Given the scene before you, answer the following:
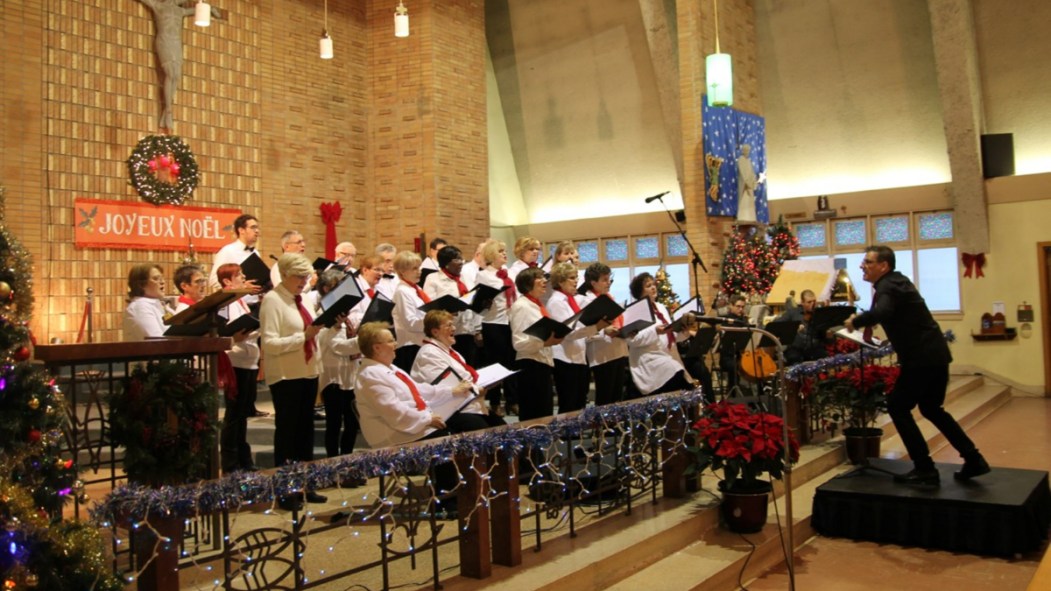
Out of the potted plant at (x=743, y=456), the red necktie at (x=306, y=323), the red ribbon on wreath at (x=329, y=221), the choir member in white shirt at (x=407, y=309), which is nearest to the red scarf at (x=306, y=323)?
the red necktie at (x=306, y=323)

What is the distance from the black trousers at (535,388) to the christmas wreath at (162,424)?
2492 mm

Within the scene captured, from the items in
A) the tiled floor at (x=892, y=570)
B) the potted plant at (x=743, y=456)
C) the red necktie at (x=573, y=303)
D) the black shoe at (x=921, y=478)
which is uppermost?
the red necktie at (x=573, y=303)

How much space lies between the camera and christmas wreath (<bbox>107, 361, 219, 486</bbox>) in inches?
128

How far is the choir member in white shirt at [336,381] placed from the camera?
5.16 meters

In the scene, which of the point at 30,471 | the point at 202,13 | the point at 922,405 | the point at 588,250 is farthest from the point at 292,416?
the point at 588,250

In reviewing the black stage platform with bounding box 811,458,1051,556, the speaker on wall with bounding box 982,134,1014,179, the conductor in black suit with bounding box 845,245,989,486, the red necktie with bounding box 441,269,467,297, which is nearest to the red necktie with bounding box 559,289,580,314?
the red necktie with bounding box 441,269,467,297

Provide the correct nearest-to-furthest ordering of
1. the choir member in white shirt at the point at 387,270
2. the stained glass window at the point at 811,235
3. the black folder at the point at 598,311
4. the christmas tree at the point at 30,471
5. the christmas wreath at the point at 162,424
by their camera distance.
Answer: the christmas tree at the point at 30,471 < the christmas wreath at the point at 162,424 < the black folder at the point at 598,311 < the choir member in white shirt at the point at 387,270 < the stained glass window at the point at 811,235

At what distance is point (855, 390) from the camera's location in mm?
7031

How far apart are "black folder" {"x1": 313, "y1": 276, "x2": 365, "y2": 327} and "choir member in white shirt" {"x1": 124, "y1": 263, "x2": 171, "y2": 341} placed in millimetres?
822

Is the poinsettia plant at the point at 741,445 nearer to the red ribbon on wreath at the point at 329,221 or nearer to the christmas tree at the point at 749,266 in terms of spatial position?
the christmas tree at the point at 749,266

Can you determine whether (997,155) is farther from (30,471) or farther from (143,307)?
(30,471)

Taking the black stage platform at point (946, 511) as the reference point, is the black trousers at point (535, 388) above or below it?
above

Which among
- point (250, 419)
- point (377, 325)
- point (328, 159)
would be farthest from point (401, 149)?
point (377, 325)

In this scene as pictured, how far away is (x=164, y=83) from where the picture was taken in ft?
32.4
